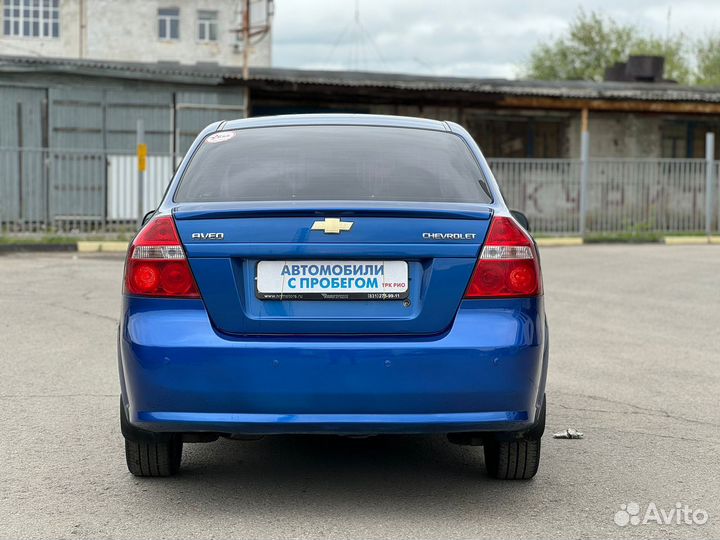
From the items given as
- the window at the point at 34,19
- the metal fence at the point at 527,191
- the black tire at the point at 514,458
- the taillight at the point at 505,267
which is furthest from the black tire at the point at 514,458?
the window at the point at 34,19

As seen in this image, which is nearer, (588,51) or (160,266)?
(160,266)

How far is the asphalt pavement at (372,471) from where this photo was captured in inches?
163

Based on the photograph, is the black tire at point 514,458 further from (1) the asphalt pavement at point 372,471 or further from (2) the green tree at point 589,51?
(2) the green tree at point 589,51

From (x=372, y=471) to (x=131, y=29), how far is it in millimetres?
49040

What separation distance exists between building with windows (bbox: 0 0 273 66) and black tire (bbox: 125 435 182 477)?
145 feet

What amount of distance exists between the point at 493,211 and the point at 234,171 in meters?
1.09

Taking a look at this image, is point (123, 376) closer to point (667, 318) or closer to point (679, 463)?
point (679, 463)

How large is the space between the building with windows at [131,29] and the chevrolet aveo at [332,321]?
146 feet

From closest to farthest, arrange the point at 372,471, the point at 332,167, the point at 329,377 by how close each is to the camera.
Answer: the point at 329,377, the point at 332,167, the point at 372,471

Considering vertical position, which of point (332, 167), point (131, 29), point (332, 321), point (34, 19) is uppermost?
point (34, 19)

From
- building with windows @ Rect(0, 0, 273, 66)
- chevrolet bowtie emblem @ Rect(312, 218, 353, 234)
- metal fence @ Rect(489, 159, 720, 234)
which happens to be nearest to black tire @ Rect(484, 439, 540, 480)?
chevrolet bowtie emblem @ Rect(312, 218, 353, 234)

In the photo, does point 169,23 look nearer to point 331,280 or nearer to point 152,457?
point 152,457

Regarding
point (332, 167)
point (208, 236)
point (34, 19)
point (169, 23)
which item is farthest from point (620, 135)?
point (34, 19)

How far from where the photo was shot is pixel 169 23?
53062mm
